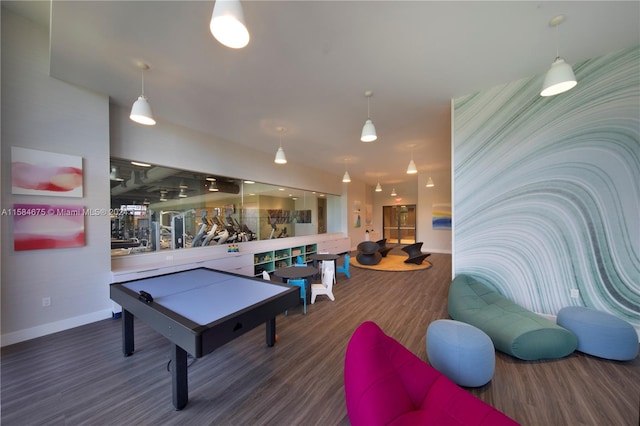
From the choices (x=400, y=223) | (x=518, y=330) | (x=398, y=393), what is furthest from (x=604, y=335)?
(x=400, y=223)

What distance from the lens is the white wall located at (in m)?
2.74

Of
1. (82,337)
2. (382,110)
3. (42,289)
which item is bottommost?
(82,337)

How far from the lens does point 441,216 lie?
9625 mm

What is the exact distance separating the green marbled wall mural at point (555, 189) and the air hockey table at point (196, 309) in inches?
128

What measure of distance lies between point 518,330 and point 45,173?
604 cm

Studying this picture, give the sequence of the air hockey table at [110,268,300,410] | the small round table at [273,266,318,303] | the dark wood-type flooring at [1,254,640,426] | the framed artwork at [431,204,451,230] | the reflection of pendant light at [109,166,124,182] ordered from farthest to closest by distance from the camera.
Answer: the framed artwork at [431,204,451,230] < the small round table at [273,266,318,303] < the reflection of pendant light at [109,166,124,182] < the dark wood-type flooring at [1,254,640,426] < the air hockey table at [110,268,300,410]

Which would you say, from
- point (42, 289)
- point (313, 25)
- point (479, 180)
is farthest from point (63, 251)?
point (479, 180)

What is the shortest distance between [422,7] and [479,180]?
2.61 m

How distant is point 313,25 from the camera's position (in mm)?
2207

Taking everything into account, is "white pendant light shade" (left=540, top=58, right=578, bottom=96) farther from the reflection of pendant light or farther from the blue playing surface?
the reflection of pendant light

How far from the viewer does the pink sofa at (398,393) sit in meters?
1.33

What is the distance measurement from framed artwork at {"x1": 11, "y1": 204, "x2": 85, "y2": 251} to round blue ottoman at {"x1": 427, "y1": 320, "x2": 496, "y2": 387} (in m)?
4.78

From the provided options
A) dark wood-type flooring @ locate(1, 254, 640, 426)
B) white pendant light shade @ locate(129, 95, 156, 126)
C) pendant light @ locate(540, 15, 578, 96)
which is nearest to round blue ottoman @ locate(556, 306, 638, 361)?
dark wood-type flooring @ locate(1, 254, 640, 426)

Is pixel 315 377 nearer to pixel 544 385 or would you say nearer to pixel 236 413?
pixel 236 413
